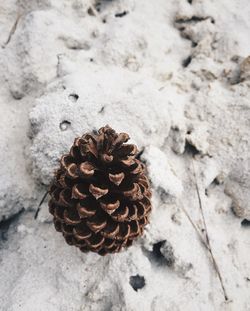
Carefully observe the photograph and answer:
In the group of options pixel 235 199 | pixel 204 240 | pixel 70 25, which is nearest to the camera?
pixel 204 240

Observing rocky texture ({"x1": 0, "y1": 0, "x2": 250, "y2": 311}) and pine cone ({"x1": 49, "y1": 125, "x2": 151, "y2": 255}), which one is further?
rocky texture ({"x1": 0, "y1": 0, "x2": 250, "y2": 311})

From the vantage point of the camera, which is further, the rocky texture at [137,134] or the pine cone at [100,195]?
the rocky texture at [137,134]

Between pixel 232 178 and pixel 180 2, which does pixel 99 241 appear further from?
pixel 180 2

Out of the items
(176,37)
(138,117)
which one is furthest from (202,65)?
(138,117)

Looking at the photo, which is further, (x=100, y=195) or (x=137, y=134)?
(x=137, y=134)
